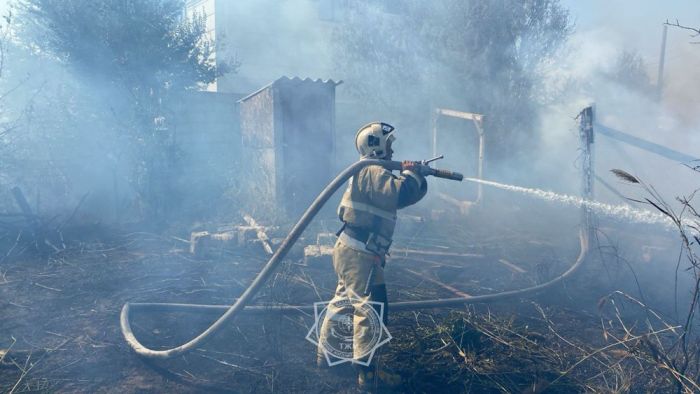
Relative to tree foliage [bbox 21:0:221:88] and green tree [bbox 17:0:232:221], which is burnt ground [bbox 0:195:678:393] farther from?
tree foliage [bbox 21:0:221:88]

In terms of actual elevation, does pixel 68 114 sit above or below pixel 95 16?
below

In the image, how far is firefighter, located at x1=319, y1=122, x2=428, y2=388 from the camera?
12.5ft

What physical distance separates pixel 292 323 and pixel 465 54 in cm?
1113

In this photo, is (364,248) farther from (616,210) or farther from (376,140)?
(616,210)

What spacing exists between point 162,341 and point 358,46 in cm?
1244

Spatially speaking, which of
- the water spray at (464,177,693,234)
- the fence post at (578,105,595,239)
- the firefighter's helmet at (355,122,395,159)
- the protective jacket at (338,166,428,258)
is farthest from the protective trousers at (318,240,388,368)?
the fence post at (578,105,595,239)

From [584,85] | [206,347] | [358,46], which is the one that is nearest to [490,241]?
[206,347]

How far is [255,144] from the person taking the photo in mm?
11242

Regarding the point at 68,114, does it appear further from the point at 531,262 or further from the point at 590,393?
the point at 590,393

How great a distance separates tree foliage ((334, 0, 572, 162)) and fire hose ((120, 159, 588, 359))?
8471 mm

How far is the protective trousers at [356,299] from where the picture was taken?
382 centimetres

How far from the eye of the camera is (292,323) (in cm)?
503

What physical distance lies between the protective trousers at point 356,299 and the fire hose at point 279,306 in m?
0.44

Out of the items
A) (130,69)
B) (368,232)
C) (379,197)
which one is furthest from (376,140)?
(130,69)
